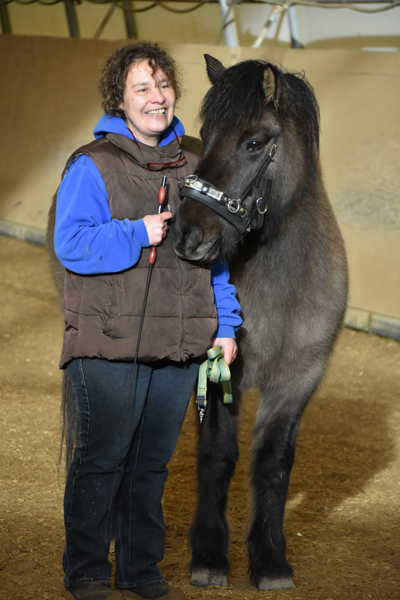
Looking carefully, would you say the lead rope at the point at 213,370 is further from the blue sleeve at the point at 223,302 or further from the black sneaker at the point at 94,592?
the black sneaker at the point at 94,592

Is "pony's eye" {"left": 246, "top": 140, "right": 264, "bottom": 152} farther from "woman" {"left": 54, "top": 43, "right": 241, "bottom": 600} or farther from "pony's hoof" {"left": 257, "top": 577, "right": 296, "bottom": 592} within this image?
"pony's hoof" {"left": 257, "top": 577, "right": 296, "bottom": 592}

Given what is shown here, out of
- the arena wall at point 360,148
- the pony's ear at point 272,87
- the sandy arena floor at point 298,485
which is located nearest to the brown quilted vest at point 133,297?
the pony's ear at point 272,87

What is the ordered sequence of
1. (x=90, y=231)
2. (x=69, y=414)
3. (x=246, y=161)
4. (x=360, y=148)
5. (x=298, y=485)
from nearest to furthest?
(x=90, y=231) → (x=246, y=161) → (x=69, y=414) → (x=298, y=485) → (x=360, y=148)

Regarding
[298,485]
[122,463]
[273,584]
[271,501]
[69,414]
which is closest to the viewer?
[122,463]

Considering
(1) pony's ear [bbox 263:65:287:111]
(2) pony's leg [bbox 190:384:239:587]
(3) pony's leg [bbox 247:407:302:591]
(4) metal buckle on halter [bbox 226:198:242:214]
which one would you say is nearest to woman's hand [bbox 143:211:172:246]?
(4) metal buckle on halter [bbox 226:198:242:214]

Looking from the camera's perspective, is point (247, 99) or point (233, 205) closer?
point (233, 205)

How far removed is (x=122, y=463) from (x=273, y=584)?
2.48ft

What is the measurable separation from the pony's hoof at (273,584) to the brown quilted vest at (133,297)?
924 mm

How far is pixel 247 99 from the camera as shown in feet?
6.93

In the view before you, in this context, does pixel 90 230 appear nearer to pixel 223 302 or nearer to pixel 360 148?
pixel 223 302

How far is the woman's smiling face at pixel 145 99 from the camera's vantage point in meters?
1.88

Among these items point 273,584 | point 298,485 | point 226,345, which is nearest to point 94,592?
point 273,584

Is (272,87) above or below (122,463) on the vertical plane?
above

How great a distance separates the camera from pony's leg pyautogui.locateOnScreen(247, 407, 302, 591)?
2.30 meters
